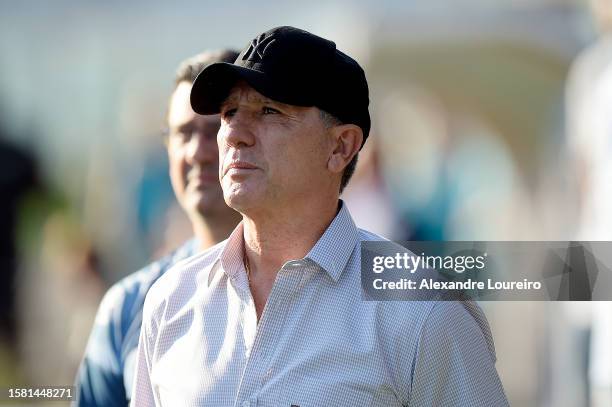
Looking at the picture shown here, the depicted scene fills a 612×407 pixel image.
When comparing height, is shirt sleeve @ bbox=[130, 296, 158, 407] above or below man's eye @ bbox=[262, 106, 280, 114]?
below

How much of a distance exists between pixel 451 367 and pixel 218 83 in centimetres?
72

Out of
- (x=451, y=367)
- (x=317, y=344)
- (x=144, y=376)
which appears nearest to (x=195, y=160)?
(x=144, y=376)

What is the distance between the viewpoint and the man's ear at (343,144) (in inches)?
81.2

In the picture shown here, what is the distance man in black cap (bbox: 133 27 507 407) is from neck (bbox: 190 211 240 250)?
0.53m

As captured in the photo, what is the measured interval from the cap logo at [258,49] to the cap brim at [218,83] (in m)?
0.04

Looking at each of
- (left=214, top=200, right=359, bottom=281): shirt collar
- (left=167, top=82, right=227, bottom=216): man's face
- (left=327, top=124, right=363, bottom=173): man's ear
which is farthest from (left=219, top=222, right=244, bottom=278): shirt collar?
(left=167, top=82, right=227, bottom=216): man's face

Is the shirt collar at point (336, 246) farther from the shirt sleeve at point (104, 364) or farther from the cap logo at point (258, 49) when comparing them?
the shirt sleeve at point (104, 364)

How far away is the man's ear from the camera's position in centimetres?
206

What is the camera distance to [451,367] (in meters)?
1.85

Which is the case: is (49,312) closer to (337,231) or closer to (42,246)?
(42,246)

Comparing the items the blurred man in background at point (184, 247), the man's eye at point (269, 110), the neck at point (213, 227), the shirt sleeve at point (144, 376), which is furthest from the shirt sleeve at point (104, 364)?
the man's eye at point (269, 110)

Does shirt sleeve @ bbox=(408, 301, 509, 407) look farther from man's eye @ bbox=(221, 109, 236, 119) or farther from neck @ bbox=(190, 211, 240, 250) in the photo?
neck @ bbox=(190, 211, 240, 250)

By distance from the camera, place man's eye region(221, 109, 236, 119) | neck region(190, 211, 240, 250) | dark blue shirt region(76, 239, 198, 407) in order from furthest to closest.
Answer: neck region(190, 211, 240, 250) < dark blue shirt region(76, 239, 198, 407) < man's eye region(221, 109, 236, 119)

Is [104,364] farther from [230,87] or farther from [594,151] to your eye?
[594,151]
